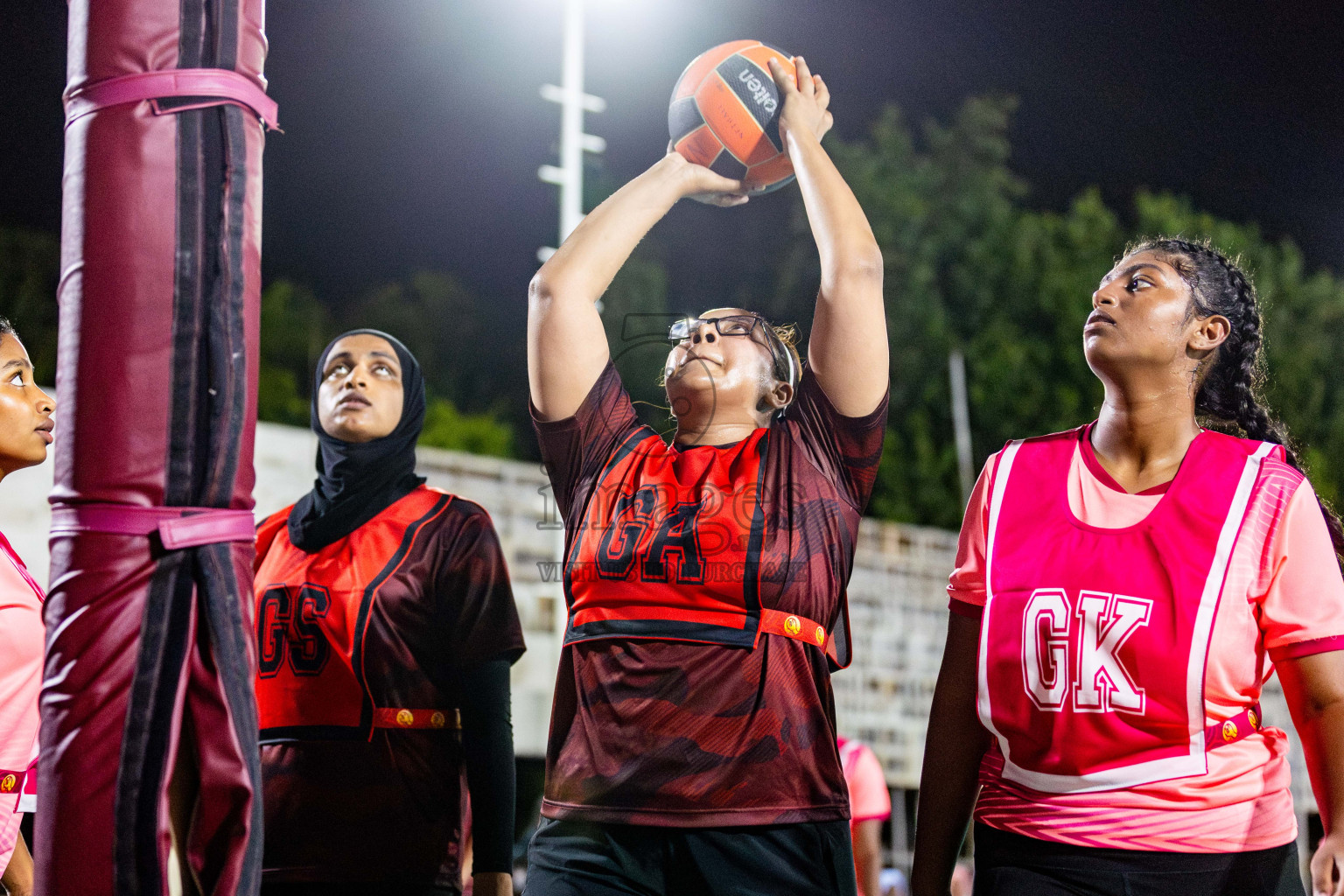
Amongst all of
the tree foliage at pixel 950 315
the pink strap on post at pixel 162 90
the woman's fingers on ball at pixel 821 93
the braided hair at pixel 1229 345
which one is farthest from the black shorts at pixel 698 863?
the tree foliage at pixel 950 315

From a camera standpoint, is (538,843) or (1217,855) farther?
(538,843)

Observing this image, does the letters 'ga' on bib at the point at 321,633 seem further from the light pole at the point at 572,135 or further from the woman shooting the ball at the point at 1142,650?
the light pole at the point at 572,135

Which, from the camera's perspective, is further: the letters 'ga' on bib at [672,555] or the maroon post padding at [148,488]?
the letters 'ga' on bib at [672,555]

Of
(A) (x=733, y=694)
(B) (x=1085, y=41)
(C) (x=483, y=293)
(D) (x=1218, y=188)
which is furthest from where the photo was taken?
(C) (x=483, y=293)

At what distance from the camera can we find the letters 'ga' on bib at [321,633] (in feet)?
8.86

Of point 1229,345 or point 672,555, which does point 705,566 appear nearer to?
point 672,555

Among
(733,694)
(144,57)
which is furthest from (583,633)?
(144,57)

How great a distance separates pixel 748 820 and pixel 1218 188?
17923 millimetres

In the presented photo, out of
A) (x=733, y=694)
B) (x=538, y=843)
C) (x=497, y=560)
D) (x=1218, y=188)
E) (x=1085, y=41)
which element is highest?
(x=1218, y=188)

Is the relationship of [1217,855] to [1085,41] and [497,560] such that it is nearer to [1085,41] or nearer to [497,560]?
[497,560]

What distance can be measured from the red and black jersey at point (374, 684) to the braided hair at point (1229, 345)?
1565 mm

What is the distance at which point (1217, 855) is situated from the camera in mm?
2053

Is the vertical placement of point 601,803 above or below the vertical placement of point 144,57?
below

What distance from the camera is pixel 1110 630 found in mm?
2150
